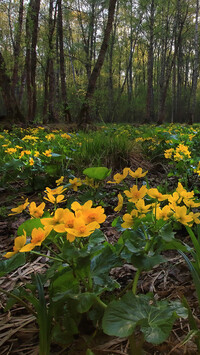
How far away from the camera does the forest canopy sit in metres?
6.98

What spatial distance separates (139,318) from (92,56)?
22311mm

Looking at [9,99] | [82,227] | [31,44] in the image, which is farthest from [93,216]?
[31,44]

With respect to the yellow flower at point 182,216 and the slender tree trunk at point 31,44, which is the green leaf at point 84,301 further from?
the slender tree trunk at point 31,44

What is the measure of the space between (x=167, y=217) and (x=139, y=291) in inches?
13.1

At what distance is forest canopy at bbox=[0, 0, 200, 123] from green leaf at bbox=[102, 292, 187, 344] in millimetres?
3104

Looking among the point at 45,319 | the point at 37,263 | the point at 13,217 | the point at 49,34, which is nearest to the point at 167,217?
the point at 45,319

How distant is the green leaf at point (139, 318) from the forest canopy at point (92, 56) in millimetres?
3104

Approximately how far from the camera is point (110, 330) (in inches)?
18.0

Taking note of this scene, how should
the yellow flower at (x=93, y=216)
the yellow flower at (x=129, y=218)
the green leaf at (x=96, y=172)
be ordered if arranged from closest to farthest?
the yellow flower at (x=93, y=216) → the yellow flower at (x=129, y=218) → the green leaf at (x=96, y=172)

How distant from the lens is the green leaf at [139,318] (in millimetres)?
452

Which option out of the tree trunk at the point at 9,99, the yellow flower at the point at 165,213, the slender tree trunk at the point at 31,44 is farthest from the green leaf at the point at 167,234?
the slender tree trunk at the point at 31,44

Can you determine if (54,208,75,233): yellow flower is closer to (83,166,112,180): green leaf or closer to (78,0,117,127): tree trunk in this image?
(83,166,112,180): green leaf

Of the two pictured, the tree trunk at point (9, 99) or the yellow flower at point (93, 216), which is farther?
the tree trunk at point (9, 99)

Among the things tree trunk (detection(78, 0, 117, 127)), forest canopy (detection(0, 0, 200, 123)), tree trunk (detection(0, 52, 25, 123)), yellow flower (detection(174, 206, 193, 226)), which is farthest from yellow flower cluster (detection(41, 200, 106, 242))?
tree trunk (detection(0, 52, 25, 123))
